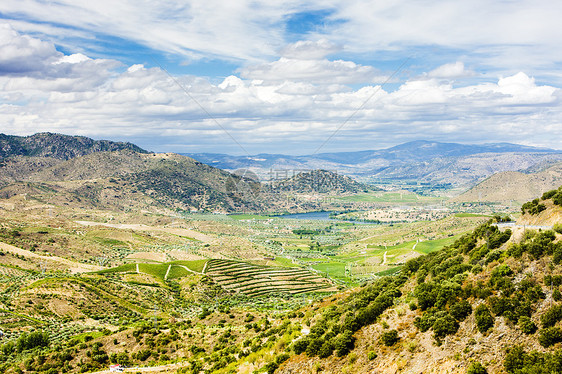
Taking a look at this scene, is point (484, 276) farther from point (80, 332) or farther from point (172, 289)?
point (172, 289)

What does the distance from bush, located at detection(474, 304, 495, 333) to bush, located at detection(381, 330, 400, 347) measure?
5.80 meters

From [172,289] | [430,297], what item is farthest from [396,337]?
[172,289]

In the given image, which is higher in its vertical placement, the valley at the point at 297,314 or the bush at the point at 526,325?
the bush at the point at 526,325

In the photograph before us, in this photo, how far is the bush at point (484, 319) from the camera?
27.2 metres

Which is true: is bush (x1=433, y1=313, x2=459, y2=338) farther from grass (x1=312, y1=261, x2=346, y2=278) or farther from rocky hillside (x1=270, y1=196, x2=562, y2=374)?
grass (x1=312, y1=261, x2=346, y2=278)

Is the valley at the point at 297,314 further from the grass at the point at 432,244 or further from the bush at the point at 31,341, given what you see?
the grass at the point at 432,244

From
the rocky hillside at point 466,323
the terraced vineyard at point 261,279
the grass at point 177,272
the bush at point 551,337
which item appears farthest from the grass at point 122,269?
the bush at point 551,337

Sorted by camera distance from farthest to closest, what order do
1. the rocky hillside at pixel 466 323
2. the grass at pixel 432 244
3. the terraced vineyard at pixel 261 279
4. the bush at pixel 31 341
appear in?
the grass at pixel 432 244
the terraced vineyard at pixel 261 279
the bush at pixel 31 341
the rocky hillside at pixel 466 323

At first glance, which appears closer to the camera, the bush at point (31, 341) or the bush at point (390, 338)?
the bush at point (390, 338)

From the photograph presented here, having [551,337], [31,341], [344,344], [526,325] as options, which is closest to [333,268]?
[31,341]

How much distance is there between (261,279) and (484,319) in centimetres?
7839

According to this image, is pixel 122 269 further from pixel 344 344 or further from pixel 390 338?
pixel 390 338

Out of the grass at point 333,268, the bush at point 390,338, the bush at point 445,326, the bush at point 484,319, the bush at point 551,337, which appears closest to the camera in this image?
the bush at point 551,337

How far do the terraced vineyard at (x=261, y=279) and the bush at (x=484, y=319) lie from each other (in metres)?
67.3
